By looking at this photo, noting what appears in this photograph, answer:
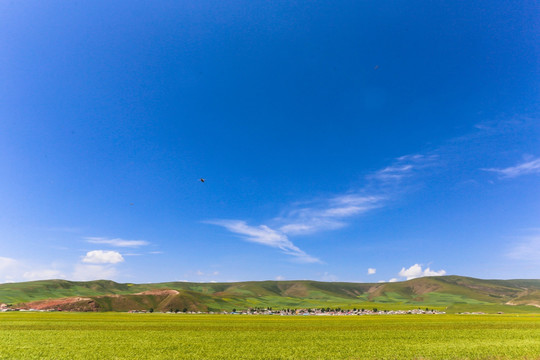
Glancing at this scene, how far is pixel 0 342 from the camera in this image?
48.9 m

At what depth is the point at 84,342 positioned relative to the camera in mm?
51062

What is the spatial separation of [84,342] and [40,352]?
10860 mm

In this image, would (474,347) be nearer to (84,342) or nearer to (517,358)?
(517,358)

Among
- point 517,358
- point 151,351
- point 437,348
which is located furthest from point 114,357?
point 517,358

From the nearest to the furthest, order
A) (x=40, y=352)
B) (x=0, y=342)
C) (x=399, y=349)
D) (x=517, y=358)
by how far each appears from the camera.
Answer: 1. (x=517, y=358)
2. (x=40, y=352)
3. (x=399, y=349)
4. (x=0, y=342)

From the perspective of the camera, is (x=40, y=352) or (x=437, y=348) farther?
(x=437, y=348)

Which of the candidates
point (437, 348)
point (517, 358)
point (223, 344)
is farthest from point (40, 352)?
point (517, 358)

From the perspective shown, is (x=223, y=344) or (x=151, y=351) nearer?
(x=151, y=351)

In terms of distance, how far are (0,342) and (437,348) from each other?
232 feet

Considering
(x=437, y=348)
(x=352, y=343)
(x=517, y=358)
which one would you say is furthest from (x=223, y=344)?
(x=517, y=358)

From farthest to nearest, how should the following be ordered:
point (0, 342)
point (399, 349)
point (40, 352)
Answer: point (0, 342) → point (399, 349) → point (40, 352)

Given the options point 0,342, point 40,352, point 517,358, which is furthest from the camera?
point 0,342

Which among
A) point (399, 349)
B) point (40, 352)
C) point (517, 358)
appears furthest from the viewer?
point (399, 349)

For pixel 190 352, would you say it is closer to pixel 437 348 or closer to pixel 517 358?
pixel 437 348
